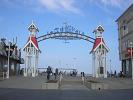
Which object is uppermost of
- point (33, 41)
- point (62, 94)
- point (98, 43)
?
point (33, 41)

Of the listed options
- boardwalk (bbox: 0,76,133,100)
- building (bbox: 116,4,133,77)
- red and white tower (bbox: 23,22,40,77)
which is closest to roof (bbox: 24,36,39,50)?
red and white tower (bbox: 23,22,40,77)

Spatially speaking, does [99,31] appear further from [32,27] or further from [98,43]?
[32,27]

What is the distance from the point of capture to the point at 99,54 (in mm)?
64938

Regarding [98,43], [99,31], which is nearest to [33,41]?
[98,43]

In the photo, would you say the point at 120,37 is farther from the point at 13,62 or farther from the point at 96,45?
the point at 13,62

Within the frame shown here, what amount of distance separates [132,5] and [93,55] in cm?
1215

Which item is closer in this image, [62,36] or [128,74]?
[62,36]

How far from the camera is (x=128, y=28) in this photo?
72.2 meters

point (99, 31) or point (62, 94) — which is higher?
point (99, 31)

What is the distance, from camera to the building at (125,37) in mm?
70188

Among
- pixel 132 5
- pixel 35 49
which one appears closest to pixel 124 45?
pixel 132 5

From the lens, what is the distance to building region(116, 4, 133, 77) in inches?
2763

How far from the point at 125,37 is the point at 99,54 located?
12.0 m

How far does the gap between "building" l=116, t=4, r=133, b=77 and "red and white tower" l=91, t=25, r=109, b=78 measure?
5.92 m
